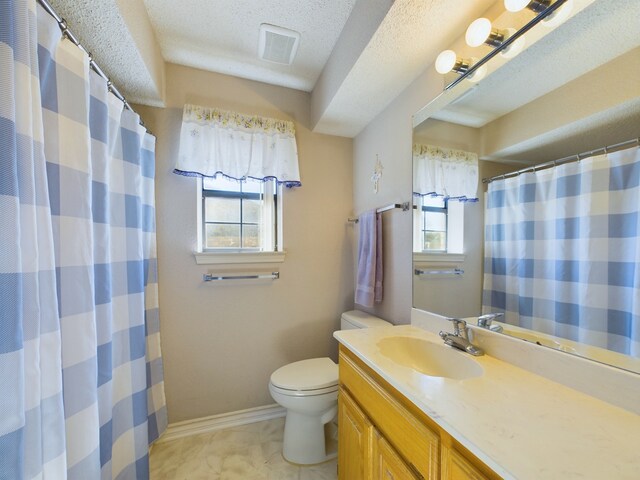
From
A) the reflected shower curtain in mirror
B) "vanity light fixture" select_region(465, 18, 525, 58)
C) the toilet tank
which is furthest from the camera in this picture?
the toilet tank

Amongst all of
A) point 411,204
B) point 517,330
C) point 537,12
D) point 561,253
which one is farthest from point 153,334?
point 537,12

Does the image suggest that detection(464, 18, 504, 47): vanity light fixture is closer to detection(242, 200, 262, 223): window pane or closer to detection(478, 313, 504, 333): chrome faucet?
detection(478, 313, 504, 333): chrome faucet

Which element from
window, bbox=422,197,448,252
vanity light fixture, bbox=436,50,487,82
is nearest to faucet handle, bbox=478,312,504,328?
window, bbox=422,197,448,252

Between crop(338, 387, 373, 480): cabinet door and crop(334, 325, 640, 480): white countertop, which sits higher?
crop(334, 325, 640, 480): white countertop

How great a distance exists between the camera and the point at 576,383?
74cm

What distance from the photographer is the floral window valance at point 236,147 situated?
1705 mm

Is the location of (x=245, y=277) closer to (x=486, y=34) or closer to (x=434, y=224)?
(x=434, y=224)

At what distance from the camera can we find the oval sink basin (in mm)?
983

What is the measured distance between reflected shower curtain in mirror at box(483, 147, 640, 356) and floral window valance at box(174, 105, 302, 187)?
1.35 meters

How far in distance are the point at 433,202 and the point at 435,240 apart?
0.20 metres

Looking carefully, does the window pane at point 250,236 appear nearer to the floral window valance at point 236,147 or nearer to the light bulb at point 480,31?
the floral window valance at point 236,147

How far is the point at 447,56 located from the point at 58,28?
1.42m

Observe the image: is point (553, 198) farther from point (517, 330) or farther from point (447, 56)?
point (447, 56)

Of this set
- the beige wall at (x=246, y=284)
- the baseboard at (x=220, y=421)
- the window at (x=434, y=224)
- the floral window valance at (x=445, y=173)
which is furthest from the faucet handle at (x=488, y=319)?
the baseboard at (x=220, y=421)
